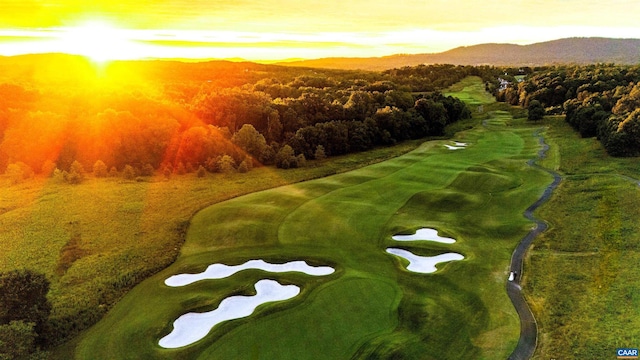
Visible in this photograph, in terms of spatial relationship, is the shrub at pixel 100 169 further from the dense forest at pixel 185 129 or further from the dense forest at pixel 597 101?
the dense forest at pixel 597 101

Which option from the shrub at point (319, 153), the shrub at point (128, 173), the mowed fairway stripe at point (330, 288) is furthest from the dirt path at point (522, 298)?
the shrub at point (128, 173)

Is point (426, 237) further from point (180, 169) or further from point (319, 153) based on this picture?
point (319, 153)

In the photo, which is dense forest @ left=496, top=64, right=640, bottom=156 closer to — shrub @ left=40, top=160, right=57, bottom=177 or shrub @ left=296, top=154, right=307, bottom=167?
shrub @ left=296, top=154, right=307, bottom=167

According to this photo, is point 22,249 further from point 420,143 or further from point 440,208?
point 420,143

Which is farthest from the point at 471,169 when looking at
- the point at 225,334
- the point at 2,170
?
the point at 2,170

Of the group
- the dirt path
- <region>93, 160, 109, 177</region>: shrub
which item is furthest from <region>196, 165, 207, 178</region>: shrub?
the dirt path
